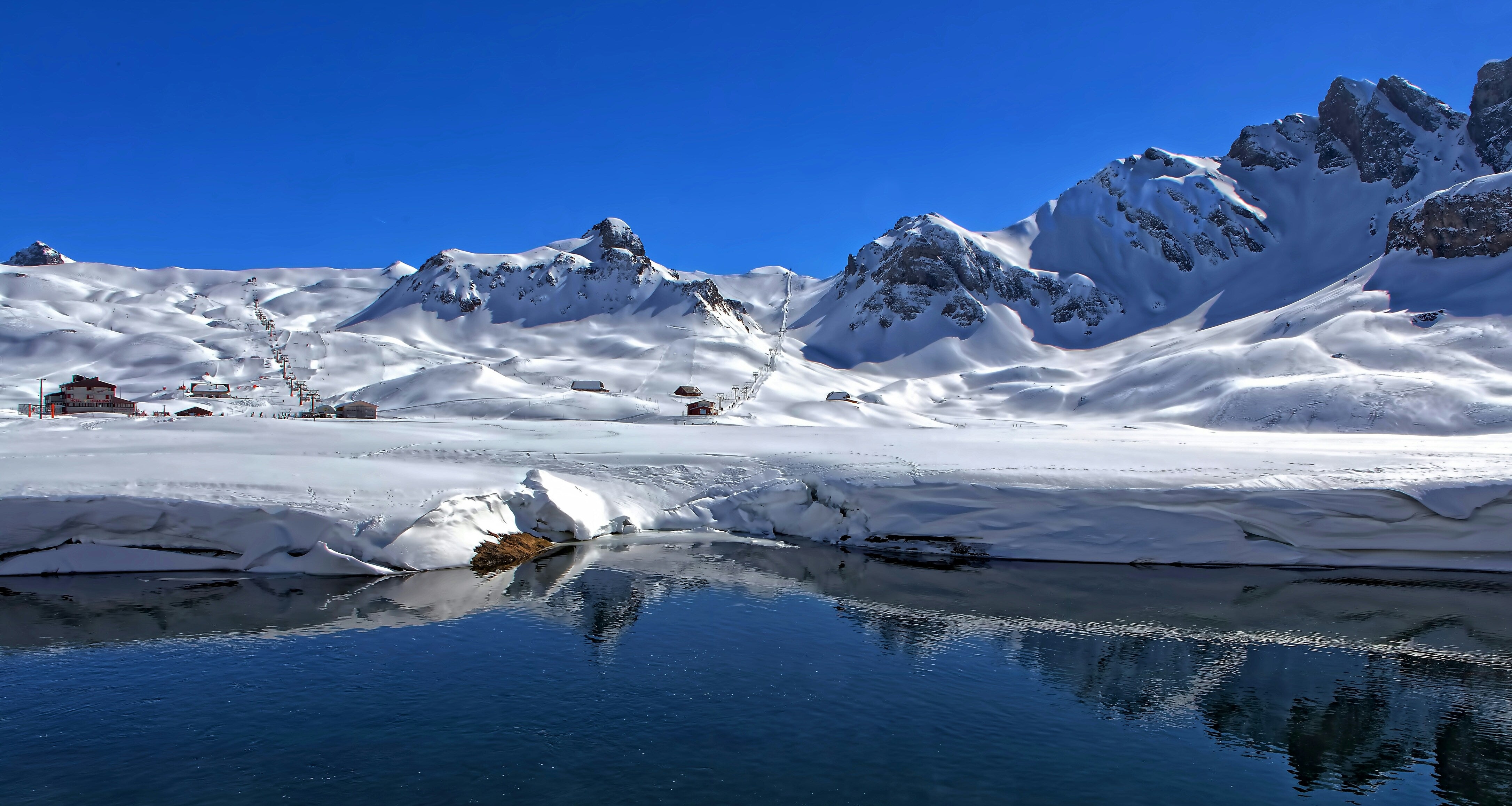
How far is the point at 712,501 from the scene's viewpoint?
3475 cm

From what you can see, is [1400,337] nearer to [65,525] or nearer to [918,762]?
[918,762]

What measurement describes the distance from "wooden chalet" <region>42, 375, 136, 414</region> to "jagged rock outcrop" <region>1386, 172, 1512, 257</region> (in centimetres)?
18226

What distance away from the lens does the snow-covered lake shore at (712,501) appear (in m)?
26.1

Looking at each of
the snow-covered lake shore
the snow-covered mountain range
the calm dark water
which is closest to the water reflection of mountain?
the calm dark water

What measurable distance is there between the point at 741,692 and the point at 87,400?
83843mm

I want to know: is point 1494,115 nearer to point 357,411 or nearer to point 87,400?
point 357,411

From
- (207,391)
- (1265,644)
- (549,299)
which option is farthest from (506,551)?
(549,299)

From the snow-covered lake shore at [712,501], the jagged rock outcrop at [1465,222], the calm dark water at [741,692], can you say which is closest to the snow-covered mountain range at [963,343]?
the jagged rock outcrop at [1465,222]

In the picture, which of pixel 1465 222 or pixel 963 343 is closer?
pixel 1465 222

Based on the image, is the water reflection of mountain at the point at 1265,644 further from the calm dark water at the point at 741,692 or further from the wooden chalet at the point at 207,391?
the wooden chalet at the point at 207,391

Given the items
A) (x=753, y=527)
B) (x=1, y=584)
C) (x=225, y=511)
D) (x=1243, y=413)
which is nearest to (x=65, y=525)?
(x=1, y=584)

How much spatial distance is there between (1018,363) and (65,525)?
15752 cm

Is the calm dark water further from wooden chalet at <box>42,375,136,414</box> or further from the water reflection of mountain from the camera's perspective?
wooden chalet at <box>42,375,136,414</box>

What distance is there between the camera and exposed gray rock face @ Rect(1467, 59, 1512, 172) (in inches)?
7402
